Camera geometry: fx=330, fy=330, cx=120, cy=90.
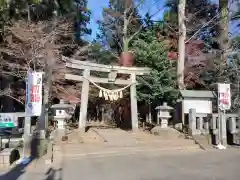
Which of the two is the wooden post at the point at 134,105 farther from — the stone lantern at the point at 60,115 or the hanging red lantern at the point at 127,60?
the stone lantern at the point at 60,115

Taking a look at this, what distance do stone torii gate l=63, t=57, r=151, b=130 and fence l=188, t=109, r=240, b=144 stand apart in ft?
10.2

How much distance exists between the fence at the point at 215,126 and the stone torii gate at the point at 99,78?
10.2ft

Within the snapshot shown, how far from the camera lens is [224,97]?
12047 millimetres

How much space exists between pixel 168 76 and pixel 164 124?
8.70 feet

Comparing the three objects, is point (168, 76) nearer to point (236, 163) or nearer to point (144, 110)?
point (144, 110)

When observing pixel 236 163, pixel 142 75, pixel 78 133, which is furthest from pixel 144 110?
pixel 236 163

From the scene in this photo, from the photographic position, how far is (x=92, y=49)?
23172 mm

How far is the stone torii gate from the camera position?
583 inches

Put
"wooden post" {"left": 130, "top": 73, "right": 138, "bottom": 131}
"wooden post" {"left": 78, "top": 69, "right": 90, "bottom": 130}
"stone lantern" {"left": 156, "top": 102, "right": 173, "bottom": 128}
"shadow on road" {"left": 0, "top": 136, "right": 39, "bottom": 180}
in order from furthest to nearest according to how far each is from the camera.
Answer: "wooden post" {"left": 130, "top": 73, "right": 138, "bottom": 131}
"stone lantern" {"left": 156, "top": 102, "right": 173, "bottom": 128}
"wooden post" {"left": 78, "top": 69, "right": 90, "bottom": 130}
"shadow on road" {"left": 0, "top": 136, "right": 39, "bottom": 180}

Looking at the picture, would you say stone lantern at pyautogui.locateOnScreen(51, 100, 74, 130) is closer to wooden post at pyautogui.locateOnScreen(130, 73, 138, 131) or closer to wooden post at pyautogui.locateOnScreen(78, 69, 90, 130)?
wooden post at pyautogui.locateOnScreen(78, 69, 90, 130)

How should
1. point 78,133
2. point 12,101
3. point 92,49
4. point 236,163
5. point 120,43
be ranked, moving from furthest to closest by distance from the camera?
point 120,43
point 92,49
point 12,101
point 78,133
point 236,163

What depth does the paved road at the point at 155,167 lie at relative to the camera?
24.5ft

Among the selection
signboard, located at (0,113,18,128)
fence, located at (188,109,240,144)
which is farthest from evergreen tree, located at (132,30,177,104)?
signboard, located at (0,113,18,128)

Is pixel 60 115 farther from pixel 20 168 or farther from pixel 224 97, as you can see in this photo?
pixel 224 97
